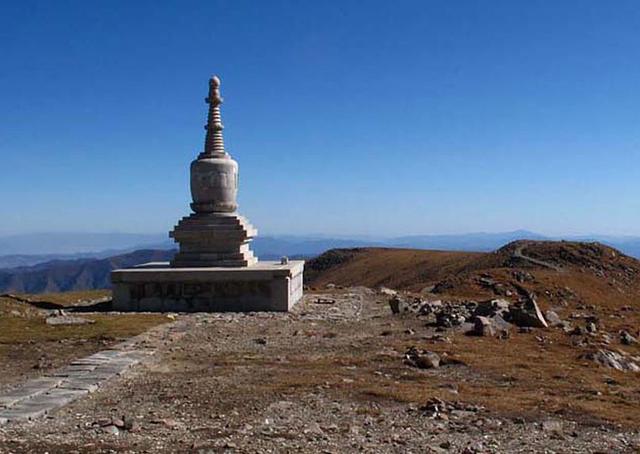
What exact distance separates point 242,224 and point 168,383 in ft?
48.0

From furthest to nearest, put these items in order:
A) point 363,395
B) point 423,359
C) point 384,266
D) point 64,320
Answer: point 384,266 < point 64,320 < point 423,359 < point 363,395

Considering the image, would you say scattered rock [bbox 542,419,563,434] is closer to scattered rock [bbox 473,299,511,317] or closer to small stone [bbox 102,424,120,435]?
small stone [bbox 102,424,120,435]

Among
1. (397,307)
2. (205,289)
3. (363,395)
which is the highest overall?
(205,289)

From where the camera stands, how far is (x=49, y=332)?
18.9 meters

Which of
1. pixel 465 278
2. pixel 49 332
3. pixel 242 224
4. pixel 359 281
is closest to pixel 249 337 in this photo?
pixel 49 332

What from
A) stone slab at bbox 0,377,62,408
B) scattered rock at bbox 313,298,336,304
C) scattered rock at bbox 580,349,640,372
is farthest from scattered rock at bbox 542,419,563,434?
scattered rock at bbox 313,298,336,304

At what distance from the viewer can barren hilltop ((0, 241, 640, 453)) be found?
9.59 metres

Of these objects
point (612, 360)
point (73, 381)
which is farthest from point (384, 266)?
point (73, 381)

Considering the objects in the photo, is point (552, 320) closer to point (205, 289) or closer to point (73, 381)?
point (205, 289)

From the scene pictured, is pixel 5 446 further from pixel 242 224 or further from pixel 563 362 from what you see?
pixel 242 224

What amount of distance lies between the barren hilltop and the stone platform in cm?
120

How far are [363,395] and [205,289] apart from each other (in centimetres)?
1291

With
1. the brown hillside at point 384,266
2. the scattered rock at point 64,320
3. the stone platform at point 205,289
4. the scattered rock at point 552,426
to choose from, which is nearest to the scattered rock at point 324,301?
the stone platform at point 205,289

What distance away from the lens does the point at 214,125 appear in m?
28.9
